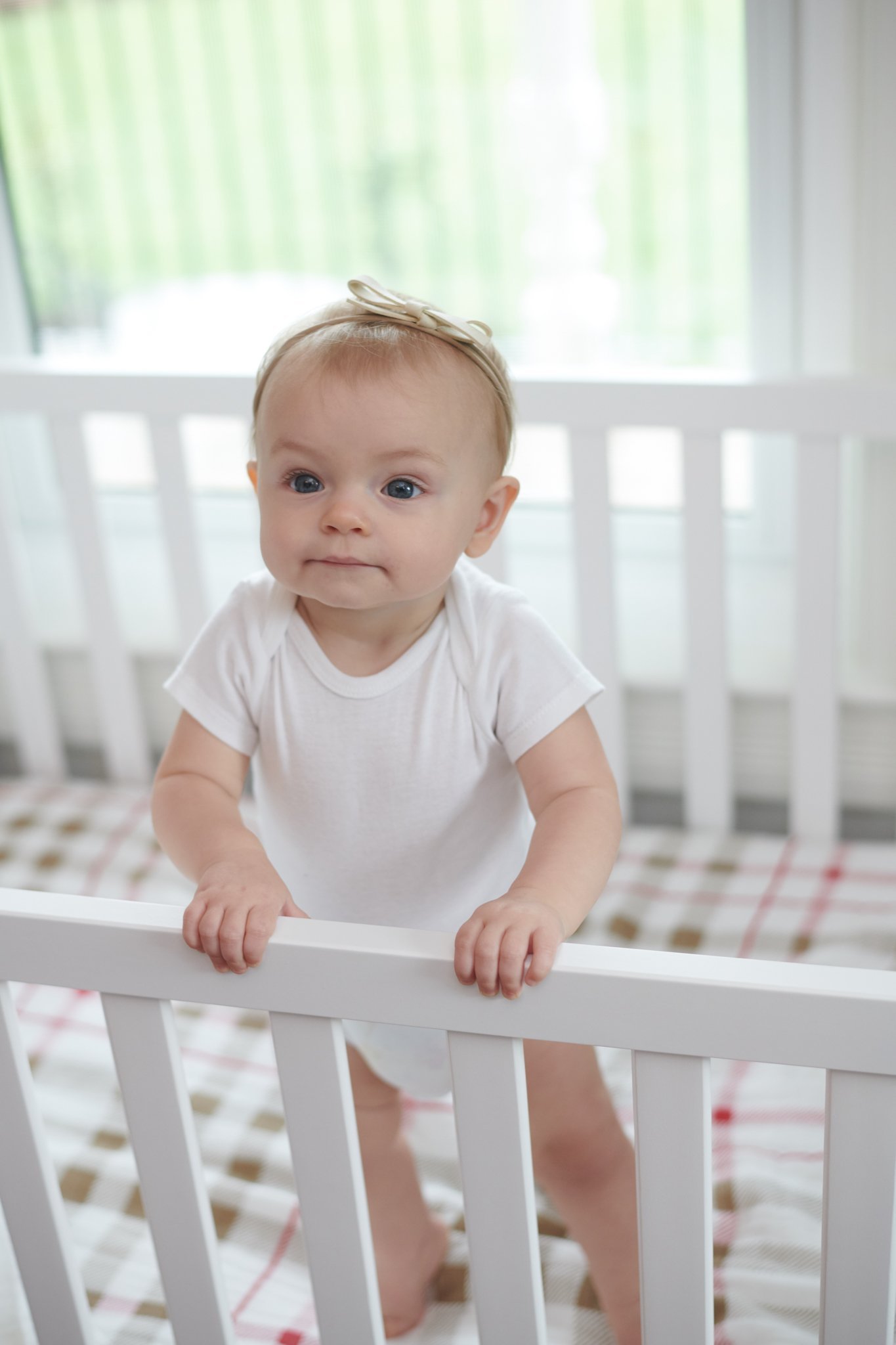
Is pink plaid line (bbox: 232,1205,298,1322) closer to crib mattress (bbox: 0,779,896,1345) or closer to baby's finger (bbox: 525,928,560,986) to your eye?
crib mattress (bbox: 0,779,896,1345)

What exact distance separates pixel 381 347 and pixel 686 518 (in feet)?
2.15

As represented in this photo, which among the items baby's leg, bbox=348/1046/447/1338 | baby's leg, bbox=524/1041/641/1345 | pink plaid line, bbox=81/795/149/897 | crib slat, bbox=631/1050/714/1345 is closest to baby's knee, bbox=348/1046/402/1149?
baby's leg, bbox=348/1046/447/1338

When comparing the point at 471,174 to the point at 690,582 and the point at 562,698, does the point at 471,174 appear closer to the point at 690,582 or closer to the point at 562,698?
the point at 690,582

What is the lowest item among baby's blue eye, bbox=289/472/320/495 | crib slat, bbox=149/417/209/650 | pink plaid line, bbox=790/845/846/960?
pink plaid line, bbox=790/845/846/960

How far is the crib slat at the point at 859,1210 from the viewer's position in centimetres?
57

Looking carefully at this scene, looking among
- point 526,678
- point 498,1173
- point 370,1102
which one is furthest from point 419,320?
point 370,1102

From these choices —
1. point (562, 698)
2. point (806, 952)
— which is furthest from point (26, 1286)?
point (806, 952)

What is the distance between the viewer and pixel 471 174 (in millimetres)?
1567

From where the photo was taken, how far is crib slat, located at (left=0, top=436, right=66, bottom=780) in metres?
1.55

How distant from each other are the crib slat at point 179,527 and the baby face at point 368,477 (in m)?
0.71

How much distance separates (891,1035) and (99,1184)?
73 centimetres

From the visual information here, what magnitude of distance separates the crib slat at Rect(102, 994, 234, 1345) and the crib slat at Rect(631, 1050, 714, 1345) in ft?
0.73

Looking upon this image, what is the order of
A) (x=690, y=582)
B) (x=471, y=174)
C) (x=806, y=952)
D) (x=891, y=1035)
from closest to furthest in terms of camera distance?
(x=891, y=1035) < (x=806, y=952) < (x=690, y=582) < (x=471, y=174)

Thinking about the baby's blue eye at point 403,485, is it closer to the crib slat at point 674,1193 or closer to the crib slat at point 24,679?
the crib slat at point 674,1193
